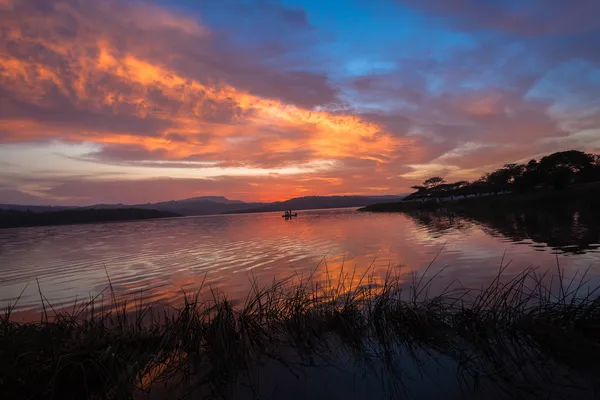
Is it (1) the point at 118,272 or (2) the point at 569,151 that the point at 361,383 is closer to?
(1) the point at 118,272

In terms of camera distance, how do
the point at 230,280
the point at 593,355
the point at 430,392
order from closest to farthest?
the point at 430,392 < the point at 593,355 < the point at 230,280

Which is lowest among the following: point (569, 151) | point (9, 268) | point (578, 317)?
point (9, 268)

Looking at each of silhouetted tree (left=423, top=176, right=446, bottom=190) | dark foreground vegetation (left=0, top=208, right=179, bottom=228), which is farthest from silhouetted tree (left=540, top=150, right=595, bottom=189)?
dark foreground vegetation (left=0, top=208, right=179, bottom=228)

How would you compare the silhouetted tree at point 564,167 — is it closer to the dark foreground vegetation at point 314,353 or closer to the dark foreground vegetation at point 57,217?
the dark foreground vegetation at point 314,353

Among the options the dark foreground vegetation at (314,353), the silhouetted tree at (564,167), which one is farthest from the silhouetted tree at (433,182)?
the dark foreground vegetation at (314,353)

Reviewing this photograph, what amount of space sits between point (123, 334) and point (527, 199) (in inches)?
3872

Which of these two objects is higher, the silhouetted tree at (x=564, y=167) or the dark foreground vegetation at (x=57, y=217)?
the silhouetted tree at (x=564, y=167)

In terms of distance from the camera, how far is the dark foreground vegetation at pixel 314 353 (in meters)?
4.06

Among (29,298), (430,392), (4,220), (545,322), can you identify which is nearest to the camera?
(430,392)

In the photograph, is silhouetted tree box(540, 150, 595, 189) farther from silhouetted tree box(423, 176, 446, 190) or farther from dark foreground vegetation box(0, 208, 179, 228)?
dark foreground vegetation box(0, 208, 179, 228)

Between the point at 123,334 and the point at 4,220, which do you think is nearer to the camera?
the point at 123,334

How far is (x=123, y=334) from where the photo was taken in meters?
5.49

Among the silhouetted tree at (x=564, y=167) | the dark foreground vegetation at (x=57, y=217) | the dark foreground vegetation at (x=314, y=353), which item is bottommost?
the dark foreground vegetation at (x=314, y=353)

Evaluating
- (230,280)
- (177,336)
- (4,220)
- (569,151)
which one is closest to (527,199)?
(569,151)
